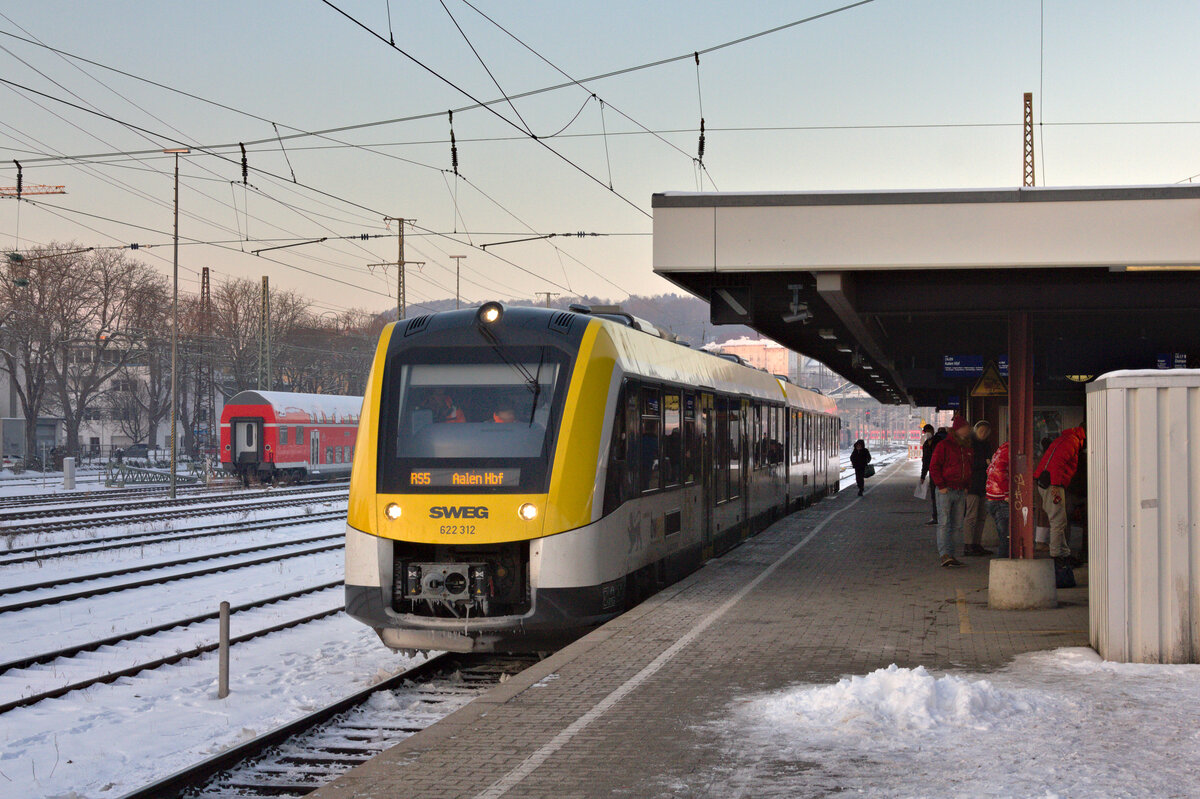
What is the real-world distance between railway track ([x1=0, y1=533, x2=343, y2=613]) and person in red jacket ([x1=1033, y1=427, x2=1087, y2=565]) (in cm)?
1091

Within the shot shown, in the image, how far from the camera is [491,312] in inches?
412

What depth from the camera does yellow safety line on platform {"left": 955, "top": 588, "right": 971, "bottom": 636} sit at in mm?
10048

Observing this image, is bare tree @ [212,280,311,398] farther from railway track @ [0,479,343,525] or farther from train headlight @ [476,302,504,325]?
train headlight @ [476,302,504,325]

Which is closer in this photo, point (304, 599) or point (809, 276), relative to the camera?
point (809, 276)

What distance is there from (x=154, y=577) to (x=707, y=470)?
7727 mm

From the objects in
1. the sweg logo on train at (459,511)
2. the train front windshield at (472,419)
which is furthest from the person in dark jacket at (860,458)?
the sweg logo on train at (459,511)

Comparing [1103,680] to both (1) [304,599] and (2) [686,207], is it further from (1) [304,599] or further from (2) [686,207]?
(1) [304,599]

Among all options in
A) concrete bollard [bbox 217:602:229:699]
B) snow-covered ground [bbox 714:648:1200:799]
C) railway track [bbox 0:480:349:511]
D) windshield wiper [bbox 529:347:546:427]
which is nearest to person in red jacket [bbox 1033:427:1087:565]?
snow-covered ground [bbox 714:648:1200:799]

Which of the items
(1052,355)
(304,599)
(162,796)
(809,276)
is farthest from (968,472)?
(162,796)

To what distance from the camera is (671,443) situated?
1285cm

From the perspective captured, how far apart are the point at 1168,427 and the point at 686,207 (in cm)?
468

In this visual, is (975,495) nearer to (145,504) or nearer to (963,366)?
(963,366)

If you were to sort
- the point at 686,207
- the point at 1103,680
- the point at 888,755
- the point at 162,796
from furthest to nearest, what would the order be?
the point at 686,207
the point at 1103,680
the point at 162,796
the point at 888,755

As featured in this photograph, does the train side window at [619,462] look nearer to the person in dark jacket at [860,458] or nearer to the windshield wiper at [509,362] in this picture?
the windshield wiper at [509,362]
